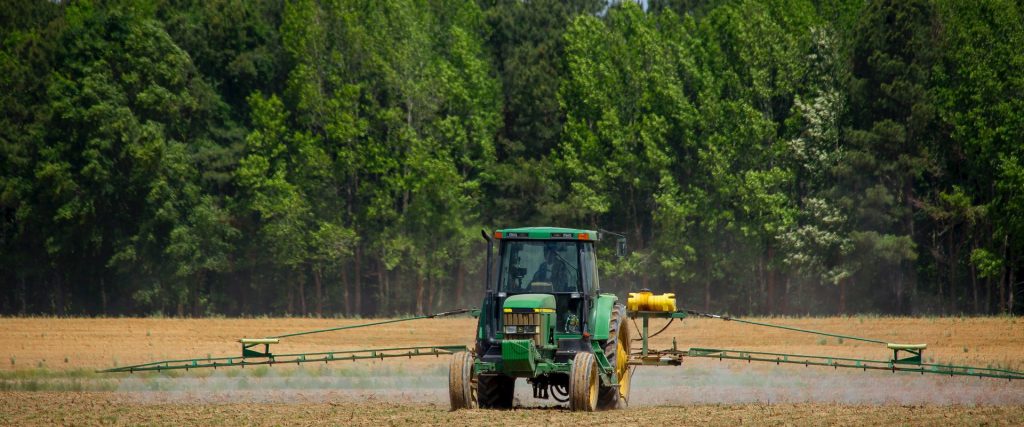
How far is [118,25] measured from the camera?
66.4 meters

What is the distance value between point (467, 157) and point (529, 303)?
48.3 metres

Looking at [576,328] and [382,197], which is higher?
[382,197]

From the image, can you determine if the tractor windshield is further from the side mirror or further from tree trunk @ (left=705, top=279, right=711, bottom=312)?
tree trunk @ (left=705, top=279, right=711, bottom=312)

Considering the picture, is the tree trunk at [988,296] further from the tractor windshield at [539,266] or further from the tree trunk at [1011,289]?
the tractor windshield at [539,266]

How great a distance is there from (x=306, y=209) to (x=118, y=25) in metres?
12.4

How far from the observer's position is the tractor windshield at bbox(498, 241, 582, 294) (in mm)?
23047

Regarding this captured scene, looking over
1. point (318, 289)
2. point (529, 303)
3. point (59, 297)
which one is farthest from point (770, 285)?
point (529, 303)

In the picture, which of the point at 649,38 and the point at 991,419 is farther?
the point at 649,38

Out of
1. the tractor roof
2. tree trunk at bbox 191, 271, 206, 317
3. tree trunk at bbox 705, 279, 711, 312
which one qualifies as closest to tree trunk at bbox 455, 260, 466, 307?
tree trunk at bbox 705, 279, 711, 312

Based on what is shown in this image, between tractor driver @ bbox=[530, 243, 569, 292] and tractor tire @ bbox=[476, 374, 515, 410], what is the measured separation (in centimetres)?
171

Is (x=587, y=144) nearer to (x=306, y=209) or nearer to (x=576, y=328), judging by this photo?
(x=306, y=209)

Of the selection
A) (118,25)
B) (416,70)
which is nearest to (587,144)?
(416,70)

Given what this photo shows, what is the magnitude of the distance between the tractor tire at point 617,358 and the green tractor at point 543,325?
0.11ft

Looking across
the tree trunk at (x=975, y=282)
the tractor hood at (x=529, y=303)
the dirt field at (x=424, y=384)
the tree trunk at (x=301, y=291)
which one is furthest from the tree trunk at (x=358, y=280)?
the tractor hood at (x=529, y=303)
